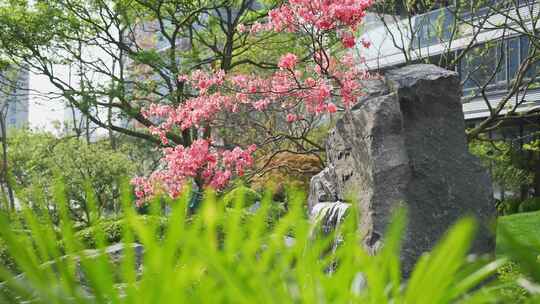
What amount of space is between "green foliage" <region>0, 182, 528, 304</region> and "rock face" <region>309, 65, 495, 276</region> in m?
5.47

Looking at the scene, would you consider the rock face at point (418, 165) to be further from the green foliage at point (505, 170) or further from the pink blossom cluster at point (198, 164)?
the green foliage at point (505, 170)

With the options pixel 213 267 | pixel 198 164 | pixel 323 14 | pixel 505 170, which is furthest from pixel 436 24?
pixel 213 267

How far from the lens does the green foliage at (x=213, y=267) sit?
0.39 m

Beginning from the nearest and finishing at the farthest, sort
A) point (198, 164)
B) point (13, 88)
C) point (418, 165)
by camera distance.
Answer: point (418, 165), point (198, 164), point (13, 88)

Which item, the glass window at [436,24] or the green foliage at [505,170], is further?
the green foliage at [505,170]

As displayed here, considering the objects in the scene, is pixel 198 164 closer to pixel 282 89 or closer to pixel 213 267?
pixel 282 89

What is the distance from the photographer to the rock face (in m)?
5.95

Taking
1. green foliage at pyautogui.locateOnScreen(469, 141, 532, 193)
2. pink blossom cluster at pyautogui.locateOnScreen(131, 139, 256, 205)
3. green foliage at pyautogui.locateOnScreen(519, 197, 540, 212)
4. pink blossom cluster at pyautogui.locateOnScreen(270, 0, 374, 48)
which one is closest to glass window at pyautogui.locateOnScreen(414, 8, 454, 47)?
green foliage at pyautogui.locateOnScreen(469, 141, 532, 193)

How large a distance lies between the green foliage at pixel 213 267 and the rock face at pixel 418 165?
547cm

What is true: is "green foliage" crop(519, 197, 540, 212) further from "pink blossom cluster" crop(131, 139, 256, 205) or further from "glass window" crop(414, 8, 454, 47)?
"pink blossom cluster" crop(131, 139, 256, 205)

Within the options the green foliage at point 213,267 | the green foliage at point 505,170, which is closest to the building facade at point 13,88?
the green foliage at point 505,170

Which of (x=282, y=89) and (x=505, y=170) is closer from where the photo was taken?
(x=282, y=89)

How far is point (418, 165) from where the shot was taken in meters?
5.98

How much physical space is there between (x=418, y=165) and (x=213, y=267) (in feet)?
18.9
